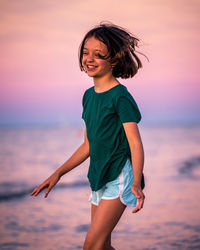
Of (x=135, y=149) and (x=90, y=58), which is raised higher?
(x=90, y=58)

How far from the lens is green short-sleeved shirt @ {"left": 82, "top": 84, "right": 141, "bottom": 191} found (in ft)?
8.76

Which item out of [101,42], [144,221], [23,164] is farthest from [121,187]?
[23,164]

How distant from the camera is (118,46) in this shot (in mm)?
2875

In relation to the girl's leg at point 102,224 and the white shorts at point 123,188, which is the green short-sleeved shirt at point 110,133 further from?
the girl's leg at point 102,224

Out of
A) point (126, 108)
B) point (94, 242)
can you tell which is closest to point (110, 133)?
point (126, 108)

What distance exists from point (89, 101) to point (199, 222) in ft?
11.5

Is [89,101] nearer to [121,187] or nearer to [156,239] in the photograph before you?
[121,187]

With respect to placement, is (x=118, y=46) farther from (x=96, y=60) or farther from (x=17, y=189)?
(x=17, y=189)

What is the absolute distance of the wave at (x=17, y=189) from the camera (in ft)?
28.1

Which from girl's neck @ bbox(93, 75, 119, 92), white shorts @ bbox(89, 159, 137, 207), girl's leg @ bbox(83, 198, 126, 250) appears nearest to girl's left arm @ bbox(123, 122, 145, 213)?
white shorts @ bbox(89, 159, 137, 207)

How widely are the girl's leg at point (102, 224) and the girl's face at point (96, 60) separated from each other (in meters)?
0.88

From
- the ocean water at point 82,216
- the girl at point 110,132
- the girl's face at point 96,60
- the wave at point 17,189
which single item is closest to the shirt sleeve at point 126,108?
the girl at point 110,132

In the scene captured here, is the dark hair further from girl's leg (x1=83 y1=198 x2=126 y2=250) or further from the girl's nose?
girl's leg (x1=83 y1=198 x2=126 y2=250)

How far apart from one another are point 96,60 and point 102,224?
43.5 inches
